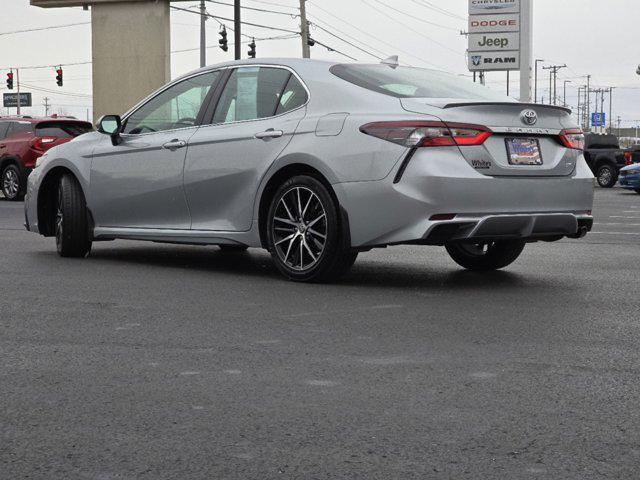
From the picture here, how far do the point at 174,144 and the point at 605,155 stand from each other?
2843cm

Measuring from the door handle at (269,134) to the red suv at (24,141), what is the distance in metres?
16.6

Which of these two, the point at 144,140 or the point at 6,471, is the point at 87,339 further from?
the point at 144,140

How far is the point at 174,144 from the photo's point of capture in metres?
8.80

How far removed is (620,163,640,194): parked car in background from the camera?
29.4 m

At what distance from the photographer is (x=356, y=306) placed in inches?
271

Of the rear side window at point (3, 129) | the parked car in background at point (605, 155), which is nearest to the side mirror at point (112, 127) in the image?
the rear side window at point (3, 129)

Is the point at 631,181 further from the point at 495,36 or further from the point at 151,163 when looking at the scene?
the point at 495,36

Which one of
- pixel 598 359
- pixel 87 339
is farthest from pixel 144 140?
pixel 598 359

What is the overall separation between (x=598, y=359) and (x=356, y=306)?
2.03 meters

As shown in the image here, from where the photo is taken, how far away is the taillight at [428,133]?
284 inches

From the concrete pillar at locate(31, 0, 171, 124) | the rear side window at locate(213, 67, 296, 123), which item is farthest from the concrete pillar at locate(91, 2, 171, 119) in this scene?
the rear side window at locate(213, 67, 296, 123)

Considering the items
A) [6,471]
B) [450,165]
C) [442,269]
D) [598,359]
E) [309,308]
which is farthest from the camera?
[442,269]

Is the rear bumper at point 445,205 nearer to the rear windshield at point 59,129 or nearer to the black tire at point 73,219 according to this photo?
the black tire at point 73,219

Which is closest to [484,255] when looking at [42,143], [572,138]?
[572,138]
